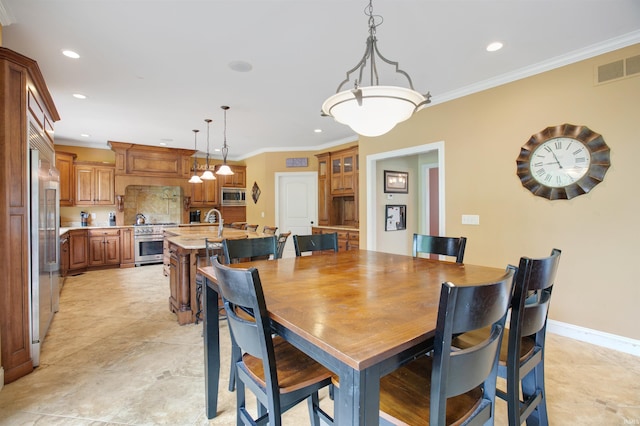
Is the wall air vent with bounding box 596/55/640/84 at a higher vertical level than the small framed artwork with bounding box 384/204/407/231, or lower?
higher

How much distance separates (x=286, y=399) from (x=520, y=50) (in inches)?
125

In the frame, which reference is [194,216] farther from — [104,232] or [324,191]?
[324,191]

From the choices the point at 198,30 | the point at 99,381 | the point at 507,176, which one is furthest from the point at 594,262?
the point at 99,381

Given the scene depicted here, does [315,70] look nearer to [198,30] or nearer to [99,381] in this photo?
[198,30]

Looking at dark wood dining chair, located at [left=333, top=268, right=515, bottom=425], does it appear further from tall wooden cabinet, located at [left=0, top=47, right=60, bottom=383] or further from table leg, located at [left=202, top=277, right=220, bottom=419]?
tall wooden cabinet, located at [left=0, top=47, right=60, bottom=383]

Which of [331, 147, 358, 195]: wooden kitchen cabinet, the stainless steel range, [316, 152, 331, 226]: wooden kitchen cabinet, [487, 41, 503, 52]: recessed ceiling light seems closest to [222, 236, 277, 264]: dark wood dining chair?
[487, 41, 503, 52]: recessed ceiling light

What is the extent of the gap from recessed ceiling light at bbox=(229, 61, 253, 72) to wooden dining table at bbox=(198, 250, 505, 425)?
6.41ft

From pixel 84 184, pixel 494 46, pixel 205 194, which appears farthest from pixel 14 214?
pixel 205 194

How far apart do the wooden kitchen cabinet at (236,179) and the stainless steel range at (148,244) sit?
1844 millimetres

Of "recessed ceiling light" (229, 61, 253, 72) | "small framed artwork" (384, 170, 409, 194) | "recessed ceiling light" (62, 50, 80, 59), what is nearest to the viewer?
"recessed ceiling light" (62, 50, 80, 59)

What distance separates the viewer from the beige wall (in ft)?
8.02

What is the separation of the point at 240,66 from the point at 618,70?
327 centimetres

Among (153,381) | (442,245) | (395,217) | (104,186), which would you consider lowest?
(153,381)

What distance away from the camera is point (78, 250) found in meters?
5.41
